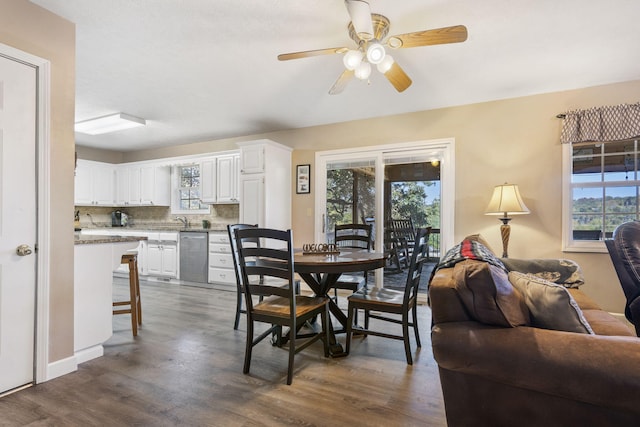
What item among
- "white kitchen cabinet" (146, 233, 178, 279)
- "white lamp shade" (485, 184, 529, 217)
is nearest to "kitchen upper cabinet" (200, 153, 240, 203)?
"white kitchen cabinet" (146, 233, 178, 279)

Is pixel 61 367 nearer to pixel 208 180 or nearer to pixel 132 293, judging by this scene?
pixel 132 293

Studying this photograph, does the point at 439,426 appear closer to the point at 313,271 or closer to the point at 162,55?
the point at 313,271

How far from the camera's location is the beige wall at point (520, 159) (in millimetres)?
3406

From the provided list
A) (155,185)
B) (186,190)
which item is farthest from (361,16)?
(155,185)

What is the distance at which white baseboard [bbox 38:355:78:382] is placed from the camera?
6.92 feet

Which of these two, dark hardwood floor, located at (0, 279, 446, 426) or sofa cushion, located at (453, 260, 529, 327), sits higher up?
sofa cushion, located at (453, 260, 529, 327)

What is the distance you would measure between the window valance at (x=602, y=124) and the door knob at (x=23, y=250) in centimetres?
478

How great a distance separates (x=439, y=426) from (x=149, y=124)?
5.13 metres

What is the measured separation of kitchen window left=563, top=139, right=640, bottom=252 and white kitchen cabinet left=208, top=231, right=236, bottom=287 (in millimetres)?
4355

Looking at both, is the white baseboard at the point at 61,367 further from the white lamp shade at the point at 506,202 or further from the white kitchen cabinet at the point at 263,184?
the white lamp shade at the point at 506,202

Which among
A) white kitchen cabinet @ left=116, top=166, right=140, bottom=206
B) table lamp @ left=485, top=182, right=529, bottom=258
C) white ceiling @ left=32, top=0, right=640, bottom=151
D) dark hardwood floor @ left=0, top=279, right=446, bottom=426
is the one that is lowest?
dark hardwood floor @ left=0, top=279, right=446, bottom=426

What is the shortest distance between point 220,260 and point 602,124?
506 cm

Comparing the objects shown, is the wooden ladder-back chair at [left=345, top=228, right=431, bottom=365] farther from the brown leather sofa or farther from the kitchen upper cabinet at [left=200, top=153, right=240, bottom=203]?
the kitchen upper cabinet at [left=200, top=153, right=240, bottom=203]

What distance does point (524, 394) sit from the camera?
1.14 meters
